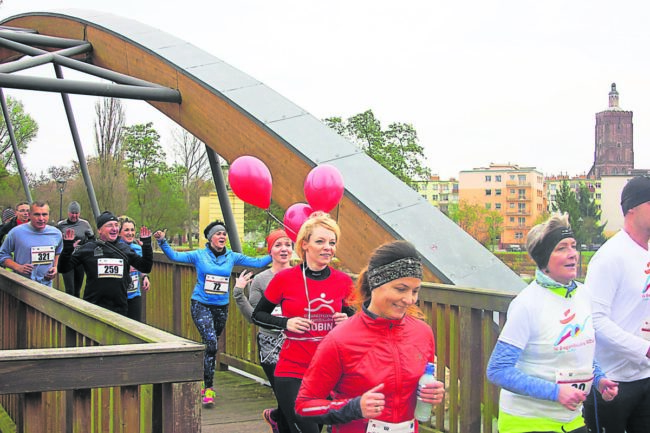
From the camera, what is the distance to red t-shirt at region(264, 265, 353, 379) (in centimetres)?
384

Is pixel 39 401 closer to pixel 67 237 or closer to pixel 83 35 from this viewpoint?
pixel 67 237

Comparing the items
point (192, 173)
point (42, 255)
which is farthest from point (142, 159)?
point (42, 255)

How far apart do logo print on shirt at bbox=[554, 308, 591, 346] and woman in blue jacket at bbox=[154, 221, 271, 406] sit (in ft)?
10.7

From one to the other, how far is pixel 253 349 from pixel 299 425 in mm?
3185

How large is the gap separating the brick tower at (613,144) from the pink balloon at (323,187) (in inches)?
6449

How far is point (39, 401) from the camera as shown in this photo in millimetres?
2834

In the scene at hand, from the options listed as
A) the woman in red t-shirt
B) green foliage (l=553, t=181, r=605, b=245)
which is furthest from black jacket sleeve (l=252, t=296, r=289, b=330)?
green foliage (l=553, t=181, r=605, b=245)

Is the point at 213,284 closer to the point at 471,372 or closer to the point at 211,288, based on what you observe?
the point at 211,288

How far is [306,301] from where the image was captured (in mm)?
3891

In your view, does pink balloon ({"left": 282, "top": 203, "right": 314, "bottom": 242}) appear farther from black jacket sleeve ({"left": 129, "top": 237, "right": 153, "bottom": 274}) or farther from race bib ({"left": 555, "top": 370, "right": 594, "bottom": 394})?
race bib ({"left": 555, "top": 370, "right": 594, "bottom": 394})

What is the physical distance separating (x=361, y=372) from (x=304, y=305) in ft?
4.18

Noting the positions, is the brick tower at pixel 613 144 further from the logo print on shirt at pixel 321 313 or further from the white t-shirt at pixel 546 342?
the white t-shirt at pixel 546 342

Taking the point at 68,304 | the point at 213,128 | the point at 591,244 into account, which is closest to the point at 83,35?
the point at 213,128

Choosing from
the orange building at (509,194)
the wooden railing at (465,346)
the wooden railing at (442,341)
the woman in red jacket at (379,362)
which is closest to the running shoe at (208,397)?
the wooden railing at (442,341)
